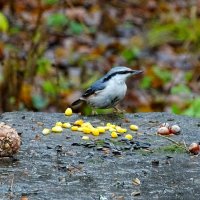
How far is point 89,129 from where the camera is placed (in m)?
4.66

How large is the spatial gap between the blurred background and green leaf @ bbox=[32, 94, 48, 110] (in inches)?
0.4

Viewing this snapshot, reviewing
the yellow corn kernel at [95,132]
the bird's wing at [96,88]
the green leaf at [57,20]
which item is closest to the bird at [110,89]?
the bird's wing at [96,88]

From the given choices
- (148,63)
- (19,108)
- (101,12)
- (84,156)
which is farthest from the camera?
(101,12)

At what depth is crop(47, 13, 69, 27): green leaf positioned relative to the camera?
10.5 metres

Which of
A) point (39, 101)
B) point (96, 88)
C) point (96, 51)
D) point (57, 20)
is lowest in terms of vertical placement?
point (39, 101)

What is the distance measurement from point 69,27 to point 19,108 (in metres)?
3.65

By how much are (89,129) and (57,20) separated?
19.9 ft

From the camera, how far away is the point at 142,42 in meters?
11.1

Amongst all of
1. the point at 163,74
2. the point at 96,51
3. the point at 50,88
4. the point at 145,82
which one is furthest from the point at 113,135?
the point at 96,51

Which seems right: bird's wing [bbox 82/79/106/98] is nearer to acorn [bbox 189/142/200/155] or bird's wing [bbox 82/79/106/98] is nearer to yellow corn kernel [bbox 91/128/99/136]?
yellow corn kernel [bbox 91/128/99/136]

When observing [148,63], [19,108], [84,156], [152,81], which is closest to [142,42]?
[148,63]

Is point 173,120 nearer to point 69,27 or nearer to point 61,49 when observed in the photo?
point 61,49

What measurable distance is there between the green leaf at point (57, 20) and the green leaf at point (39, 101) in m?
2.40

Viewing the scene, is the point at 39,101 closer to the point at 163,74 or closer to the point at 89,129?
the point at 163,74
